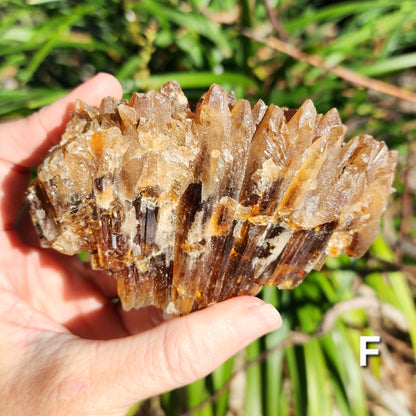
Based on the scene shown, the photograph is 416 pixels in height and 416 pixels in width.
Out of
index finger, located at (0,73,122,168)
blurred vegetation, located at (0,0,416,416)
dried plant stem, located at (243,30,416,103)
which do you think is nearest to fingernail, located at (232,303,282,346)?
blurred vegetation, located at (0,0,416,416)

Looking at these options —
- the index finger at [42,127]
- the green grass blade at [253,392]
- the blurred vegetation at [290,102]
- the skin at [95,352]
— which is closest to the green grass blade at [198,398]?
the blurred vegetation at [290,102]

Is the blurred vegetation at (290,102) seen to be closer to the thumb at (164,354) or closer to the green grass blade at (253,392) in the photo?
the green grass blade at (253,392)

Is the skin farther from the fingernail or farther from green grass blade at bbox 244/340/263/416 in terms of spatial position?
green grass blade at bbox 244/340/263/416

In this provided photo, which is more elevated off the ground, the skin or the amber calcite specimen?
the amber calcite specimen

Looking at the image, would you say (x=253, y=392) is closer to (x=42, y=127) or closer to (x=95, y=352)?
(x=95, y=352)

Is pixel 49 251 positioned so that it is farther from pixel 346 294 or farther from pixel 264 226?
pixel 346 294

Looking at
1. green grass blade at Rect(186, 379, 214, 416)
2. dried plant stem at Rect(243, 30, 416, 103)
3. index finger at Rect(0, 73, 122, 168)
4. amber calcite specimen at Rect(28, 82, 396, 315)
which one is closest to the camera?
amber calcite specimen at Rect(28, 82, 396, 315)

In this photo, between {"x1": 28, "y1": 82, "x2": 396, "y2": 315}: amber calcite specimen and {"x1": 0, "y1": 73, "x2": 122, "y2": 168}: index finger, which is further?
{"x1": 0, "y1": 73, "x2": 122, "y2": 168}: index finger
